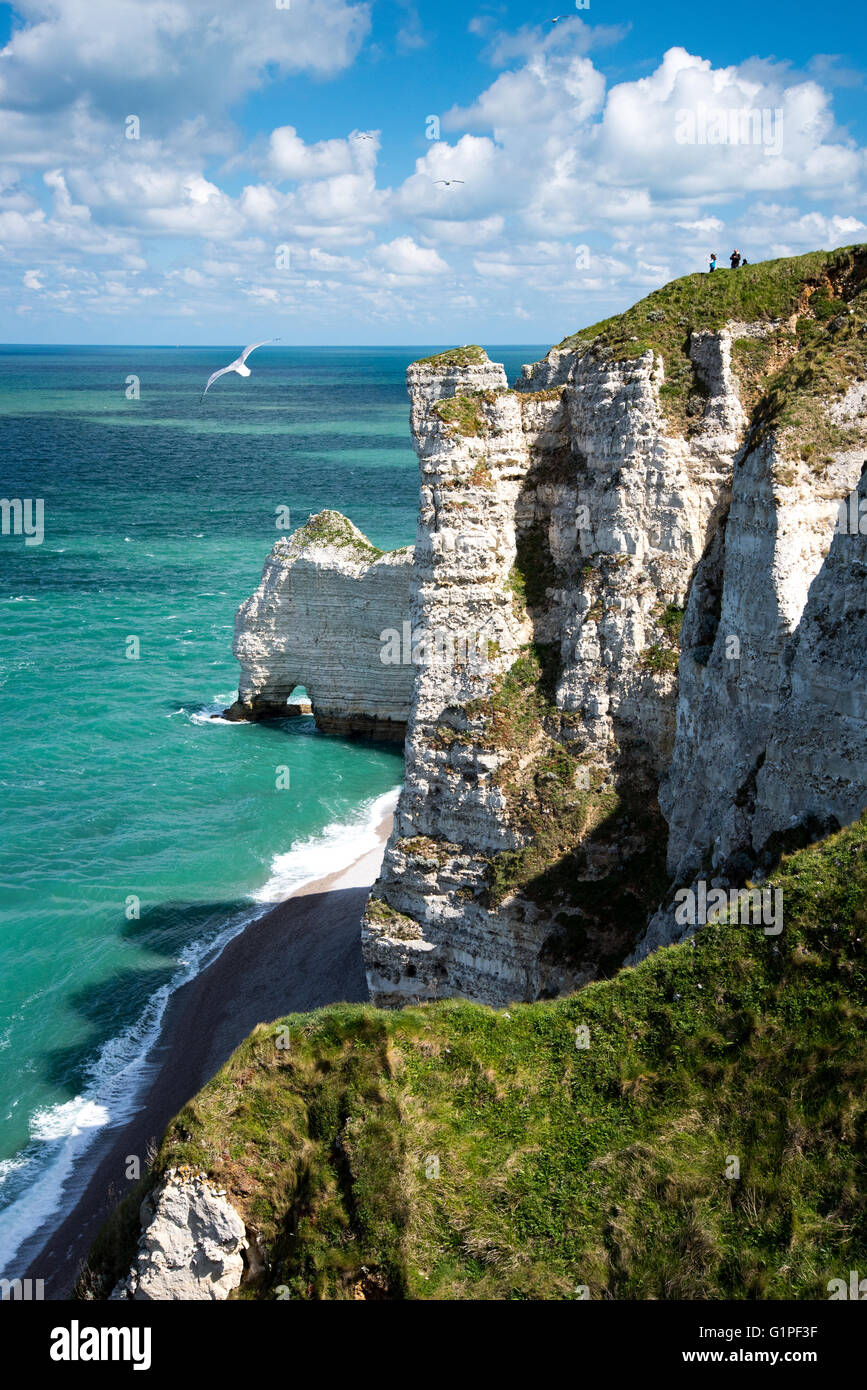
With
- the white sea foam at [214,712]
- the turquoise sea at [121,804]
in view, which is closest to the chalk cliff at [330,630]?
the white sea foam at [214,712]

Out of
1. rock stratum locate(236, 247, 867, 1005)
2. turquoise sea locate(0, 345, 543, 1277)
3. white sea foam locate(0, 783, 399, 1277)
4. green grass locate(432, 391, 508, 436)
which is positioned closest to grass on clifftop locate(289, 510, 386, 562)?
turquoise sea locate(0, 345, 543, 1277)

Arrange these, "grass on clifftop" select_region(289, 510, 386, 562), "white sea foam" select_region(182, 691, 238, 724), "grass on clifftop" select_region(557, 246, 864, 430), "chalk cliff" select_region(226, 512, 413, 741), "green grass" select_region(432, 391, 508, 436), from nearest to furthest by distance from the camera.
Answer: "grass on clifftop" select_region(557, 246, 864, 430) → "green grass" select_region(432, 391, 508, 436) → "chalk cliff" select_region(226, 512, 413, 741) → "grass on clifftop" select_region(289, 510, 386, 562) → "white sea foam" select_region(182, 691, 238, 724)

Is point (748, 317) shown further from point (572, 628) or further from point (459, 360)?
point (572, 628)

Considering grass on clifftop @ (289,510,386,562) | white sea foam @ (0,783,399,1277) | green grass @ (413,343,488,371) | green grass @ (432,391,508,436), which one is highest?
green grass @ (413,343,488,371)

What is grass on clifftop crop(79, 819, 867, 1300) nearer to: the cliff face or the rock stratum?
the rock stratum

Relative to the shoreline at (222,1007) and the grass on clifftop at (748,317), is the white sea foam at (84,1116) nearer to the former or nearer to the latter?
the shoreline at (222,1007)

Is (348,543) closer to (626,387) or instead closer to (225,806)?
(225,806)
